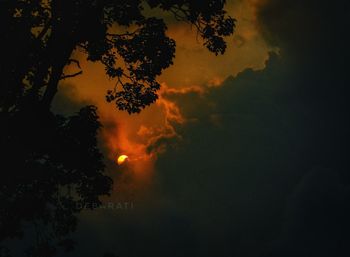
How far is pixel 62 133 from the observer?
1747 cm

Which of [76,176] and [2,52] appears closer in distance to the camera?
[2,52]

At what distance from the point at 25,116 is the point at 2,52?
6.73 feet

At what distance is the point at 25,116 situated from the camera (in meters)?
16.3

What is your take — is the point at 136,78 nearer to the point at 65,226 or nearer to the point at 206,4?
the point at 206,4

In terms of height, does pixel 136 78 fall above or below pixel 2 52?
above

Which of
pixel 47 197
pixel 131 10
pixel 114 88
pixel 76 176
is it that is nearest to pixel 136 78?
pixel 114 88

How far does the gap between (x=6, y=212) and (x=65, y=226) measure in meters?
2.53

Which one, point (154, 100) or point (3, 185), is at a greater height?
point (154, 100)

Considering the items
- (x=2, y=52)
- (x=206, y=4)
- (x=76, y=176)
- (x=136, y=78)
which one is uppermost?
(x=206, y=4)

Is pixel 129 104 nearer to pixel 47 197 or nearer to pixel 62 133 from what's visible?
pixel 62 133

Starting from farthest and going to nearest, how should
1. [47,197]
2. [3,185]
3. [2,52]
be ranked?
1. [47,197]
2. [3,185]
3. [2,52]

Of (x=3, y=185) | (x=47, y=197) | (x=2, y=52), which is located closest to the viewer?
(x=2, y=52)

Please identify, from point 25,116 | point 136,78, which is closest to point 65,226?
point 25,116

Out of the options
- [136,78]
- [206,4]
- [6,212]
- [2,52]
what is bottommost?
[6,212]
